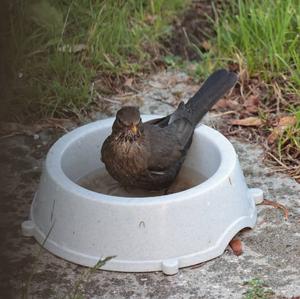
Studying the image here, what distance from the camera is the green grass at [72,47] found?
5230 millimetres

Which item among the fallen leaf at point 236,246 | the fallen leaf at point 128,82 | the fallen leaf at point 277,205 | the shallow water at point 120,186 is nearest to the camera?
the fallen leaf at point 236,246

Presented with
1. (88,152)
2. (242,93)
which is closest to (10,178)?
(88,152)

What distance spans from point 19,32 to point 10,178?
1081 mm

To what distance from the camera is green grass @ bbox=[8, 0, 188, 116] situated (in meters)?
5.23

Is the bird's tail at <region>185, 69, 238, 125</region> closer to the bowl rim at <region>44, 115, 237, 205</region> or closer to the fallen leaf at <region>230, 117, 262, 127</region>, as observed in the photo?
the bowl rim at <region>44, 115, 237, 205</region>

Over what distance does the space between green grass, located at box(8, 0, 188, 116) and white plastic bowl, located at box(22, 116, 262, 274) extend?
1198 millimetres

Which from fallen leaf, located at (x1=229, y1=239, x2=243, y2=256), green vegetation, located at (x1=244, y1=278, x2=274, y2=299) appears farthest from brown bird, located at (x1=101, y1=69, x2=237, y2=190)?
green vegetation, located at (x1=244, y1=278, x2=274, y2=299)

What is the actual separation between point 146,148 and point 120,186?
40 centimetres

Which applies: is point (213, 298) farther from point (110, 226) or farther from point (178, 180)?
point (178, 180)

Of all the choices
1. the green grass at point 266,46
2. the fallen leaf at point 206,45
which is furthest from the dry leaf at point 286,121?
the fallen leaf at point 206,45

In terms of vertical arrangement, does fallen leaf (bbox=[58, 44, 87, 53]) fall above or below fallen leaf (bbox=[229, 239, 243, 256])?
above

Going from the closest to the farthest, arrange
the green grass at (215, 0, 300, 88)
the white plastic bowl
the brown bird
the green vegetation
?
1. the green vegetation
2. the white plastic bowl
3. the brown bird
4. the green grass at (215, 0, 300, 88)

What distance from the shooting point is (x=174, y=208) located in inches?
146

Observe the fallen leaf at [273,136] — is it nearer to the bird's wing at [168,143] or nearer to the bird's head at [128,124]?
the bird's wing at [168,143]
